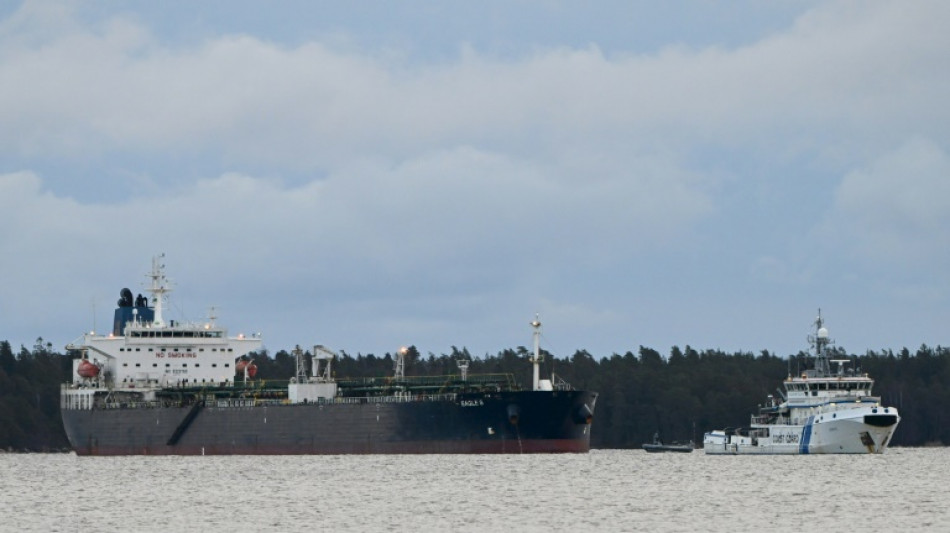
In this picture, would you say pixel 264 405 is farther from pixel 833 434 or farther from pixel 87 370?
pixel 833 434

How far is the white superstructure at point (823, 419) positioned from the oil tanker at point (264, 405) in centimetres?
1422

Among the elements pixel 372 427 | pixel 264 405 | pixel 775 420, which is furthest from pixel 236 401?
pixel 775 420

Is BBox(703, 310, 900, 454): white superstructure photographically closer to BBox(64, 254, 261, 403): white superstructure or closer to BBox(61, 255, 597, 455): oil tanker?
BBox(61, 255, 597, 455): oil tanker

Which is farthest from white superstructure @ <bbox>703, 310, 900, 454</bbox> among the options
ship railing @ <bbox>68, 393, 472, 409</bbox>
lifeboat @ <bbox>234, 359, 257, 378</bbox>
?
lifeboat @ <bbox>234, 359, 257, 378</bbox>

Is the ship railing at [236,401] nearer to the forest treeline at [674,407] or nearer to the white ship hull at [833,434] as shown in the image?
the white ship hull at [833,434]

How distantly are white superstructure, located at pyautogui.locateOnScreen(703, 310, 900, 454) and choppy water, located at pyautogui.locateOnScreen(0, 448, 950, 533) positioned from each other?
4345 millimetres

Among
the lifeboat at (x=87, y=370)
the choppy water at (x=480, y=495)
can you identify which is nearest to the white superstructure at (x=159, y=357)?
the lifeboat at (x=87, y=370)

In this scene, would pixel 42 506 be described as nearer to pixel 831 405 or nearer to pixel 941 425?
pixel 831 405

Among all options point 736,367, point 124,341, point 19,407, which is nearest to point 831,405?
point 124,341

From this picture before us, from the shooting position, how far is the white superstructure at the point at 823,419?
113 metres

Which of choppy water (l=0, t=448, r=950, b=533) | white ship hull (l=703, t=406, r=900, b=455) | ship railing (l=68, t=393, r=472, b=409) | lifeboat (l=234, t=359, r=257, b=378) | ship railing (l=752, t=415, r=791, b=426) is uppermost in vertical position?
lifeboat (l=234, t=359, r=257, b=378)

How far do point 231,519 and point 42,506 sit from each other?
474 inches

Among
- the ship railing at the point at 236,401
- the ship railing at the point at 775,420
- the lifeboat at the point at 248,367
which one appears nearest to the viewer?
the ship railing at the point at 236,401

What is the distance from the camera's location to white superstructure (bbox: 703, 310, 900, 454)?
11300 centimetres
